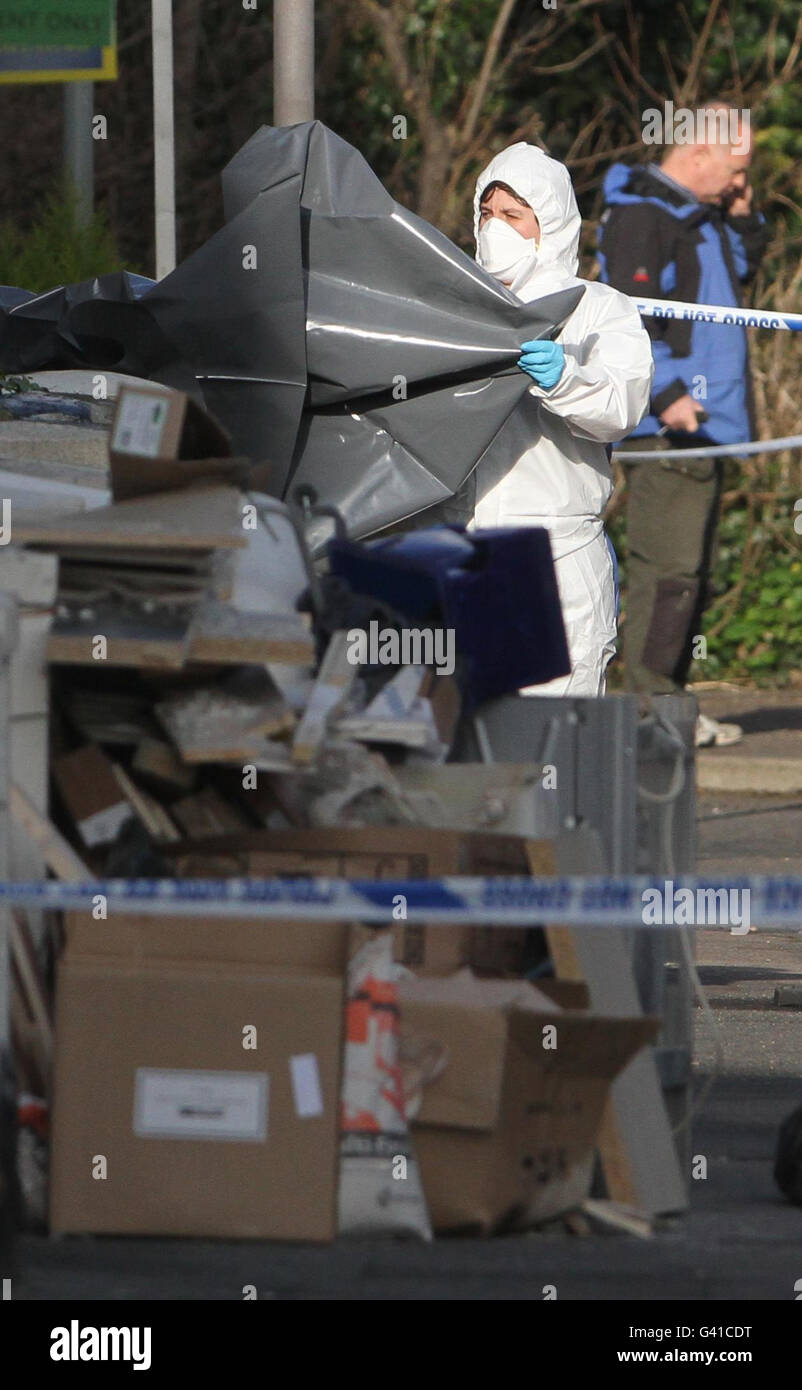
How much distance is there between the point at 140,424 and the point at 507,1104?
1.37m

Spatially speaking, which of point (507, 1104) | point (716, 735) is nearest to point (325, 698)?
point (507, 1104)

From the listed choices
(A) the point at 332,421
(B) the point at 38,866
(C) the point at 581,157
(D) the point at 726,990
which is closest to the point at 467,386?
(A) the point at 332,421

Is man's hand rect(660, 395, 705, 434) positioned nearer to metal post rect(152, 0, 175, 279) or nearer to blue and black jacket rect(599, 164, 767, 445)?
blue and black jacket rect(599, 164, 767, 445)

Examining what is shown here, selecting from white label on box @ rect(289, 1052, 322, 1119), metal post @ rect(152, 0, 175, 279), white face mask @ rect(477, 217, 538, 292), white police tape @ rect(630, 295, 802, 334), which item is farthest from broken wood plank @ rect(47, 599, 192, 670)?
white police tape @ rect(630, 295, 802, 334)

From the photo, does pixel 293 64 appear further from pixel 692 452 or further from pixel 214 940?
pixel 214 940

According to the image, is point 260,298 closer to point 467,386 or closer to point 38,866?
point 467,386

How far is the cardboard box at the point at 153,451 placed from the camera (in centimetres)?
387

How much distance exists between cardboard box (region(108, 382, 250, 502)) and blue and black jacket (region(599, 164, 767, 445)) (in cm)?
489

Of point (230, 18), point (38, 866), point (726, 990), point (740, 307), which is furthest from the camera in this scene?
point (230, 18)

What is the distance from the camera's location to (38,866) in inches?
138

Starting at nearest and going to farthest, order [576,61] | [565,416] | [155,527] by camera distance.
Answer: [155,527] < [565,416] < [576,61]

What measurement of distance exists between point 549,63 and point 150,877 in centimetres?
1129

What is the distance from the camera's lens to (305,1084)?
344 cm

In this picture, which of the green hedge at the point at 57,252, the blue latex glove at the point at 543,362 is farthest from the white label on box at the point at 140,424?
the green hedge at the point at 57,252
